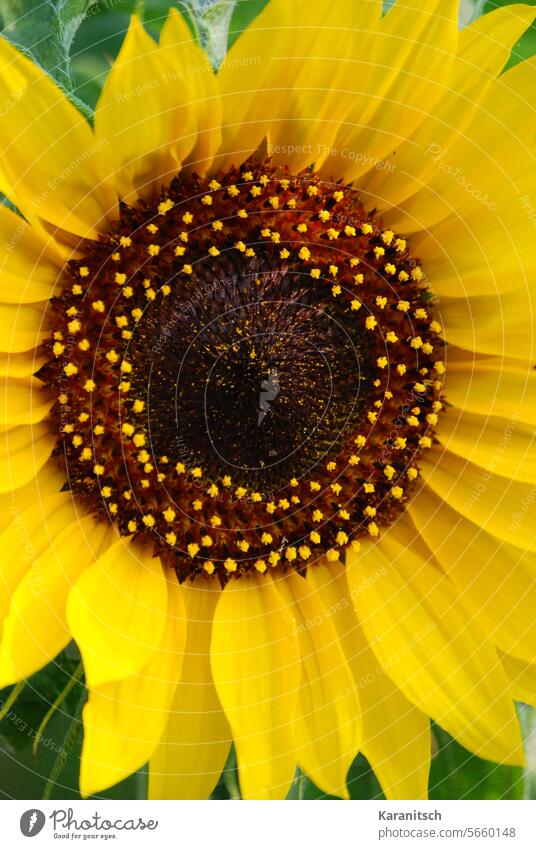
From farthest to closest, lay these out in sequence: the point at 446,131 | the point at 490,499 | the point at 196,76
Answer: the point at 490,499 → the point at 446,131 → the point at 196,76

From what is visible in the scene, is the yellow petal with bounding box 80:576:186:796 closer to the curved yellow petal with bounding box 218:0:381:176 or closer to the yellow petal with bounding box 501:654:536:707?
the yellow petal with bounding box 501:654:536:707

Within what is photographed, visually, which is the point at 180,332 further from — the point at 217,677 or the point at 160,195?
the point at 217,677

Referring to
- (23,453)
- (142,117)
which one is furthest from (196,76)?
(23,453)

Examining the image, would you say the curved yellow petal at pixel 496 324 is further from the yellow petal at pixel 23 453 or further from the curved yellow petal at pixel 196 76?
the yellow petal at pixel 23 453

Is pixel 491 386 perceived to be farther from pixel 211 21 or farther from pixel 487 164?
pixel 211 21

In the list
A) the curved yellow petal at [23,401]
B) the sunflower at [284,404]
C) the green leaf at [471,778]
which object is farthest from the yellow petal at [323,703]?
the curved yellow petal at [23,401]

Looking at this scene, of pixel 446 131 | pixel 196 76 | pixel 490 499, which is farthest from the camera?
pixel 490 499
